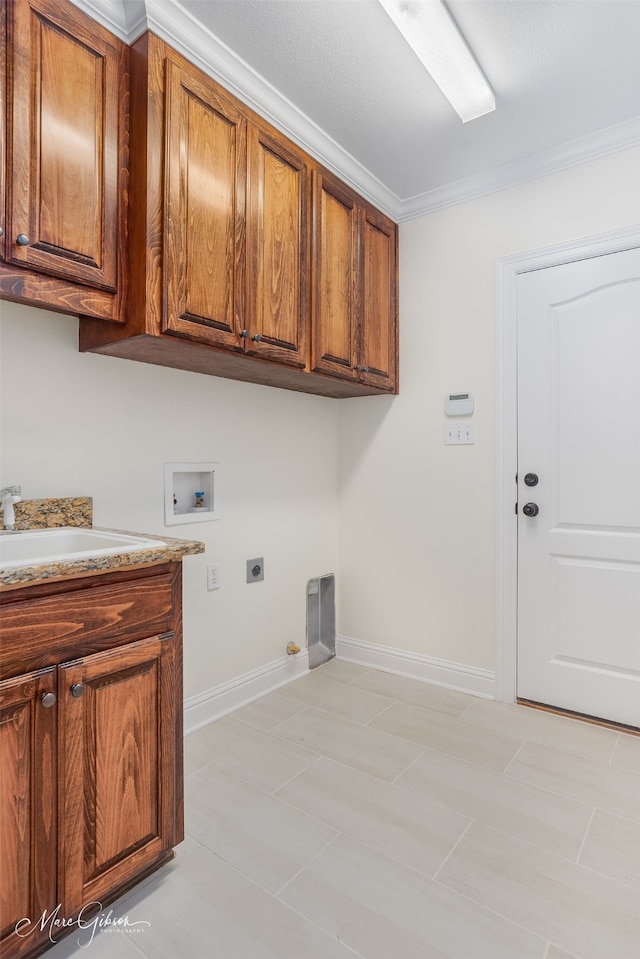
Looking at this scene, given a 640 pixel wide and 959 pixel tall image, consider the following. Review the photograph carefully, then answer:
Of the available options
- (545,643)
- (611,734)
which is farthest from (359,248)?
(611,734)

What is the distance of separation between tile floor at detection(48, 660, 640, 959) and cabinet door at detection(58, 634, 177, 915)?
139 millimetres

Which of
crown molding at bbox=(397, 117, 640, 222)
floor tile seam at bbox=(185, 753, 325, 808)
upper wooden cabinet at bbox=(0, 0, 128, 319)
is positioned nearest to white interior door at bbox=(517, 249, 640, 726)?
crown molding at bbox=(397, 117, 640, 222)

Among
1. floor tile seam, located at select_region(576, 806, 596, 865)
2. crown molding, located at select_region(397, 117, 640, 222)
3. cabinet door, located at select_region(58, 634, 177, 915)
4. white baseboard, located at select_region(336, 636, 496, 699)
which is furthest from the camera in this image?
white baseboard, located at select_region(336, 636, 496, 699)

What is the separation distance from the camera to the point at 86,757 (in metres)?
1.21

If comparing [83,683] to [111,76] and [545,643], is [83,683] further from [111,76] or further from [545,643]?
[545,643]

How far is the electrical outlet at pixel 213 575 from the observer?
225 cm

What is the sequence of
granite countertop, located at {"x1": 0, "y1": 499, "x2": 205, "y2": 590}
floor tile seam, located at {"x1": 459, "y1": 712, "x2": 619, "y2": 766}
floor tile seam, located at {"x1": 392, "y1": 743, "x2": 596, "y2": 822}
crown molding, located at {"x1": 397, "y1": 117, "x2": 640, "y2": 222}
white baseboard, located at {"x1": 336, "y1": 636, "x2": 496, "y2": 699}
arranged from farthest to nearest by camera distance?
white baseboard, located at {"x1": 336, "y1": 636, "x2": 496, "y2": 699} < crown molding, located at {"x1": 397, "y1": 117, "x2": 640, "y2": 222} < floor tile seam, located at {"x1": 459, "y1": 712, "x2": 619, "y2": 766} < floor tile seam, located at {"x1": 392, "y1": 743, "x2": 596, "y2": 822} < granite countertop, located at {"x1": 0, "y1": 499, "x2": 205, "y2": 590}

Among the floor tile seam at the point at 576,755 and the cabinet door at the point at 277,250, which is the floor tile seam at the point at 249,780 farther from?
the cabinet door at the point at 277,250

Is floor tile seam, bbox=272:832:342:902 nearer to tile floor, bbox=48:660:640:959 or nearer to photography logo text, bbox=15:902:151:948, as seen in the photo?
tile floor, bbox=48:660:640:959

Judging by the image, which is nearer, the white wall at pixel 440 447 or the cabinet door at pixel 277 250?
the cabinet door at pixel 277 250

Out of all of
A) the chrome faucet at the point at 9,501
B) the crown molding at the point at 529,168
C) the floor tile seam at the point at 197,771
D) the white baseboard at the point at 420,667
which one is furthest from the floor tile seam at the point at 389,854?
the crown molding at the point at 529,168

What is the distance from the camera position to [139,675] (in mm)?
1331

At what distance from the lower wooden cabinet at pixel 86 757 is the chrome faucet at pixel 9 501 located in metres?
0.51

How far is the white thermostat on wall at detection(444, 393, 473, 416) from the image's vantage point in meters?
2.55
